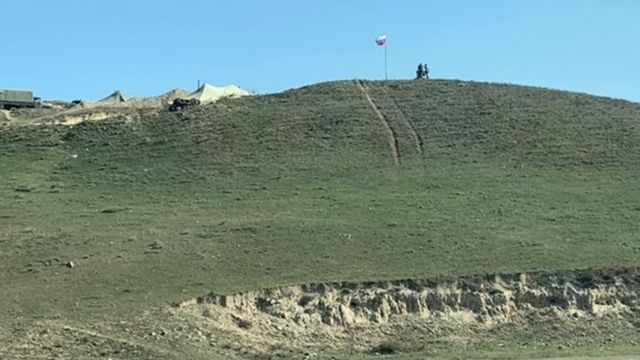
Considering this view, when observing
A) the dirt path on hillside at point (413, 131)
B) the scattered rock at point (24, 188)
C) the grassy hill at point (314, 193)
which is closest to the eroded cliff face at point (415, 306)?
the grassy hill at point (314, 193)

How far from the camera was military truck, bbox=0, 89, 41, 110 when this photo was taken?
70062 mm

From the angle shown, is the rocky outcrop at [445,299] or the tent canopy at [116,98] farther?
the tent canopy at [116,98]

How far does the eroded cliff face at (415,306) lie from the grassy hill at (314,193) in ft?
2.72

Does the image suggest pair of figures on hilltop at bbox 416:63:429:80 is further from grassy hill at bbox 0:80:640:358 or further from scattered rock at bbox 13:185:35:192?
scattered rock at bbox 13:185:35:192

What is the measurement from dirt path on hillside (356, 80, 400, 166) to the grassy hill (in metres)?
0.16

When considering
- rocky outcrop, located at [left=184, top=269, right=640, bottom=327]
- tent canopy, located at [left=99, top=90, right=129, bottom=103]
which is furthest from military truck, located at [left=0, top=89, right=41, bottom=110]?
rocky outcrop, located at [left=184, top=269, right=640, bottom=327]

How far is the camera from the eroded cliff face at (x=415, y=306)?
25266 millimetres

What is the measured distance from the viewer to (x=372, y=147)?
166ft

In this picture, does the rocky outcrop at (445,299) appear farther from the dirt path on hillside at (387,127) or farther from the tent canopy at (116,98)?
the tent canopy at (116,98)

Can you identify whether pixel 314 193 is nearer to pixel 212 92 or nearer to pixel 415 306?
pixel 415 306

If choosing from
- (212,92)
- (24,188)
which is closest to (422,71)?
(212,92)

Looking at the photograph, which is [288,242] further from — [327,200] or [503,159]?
[503,159]

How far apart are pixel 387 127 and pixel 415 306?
2889 centimetres

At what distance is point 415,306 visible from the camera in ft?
87.8
